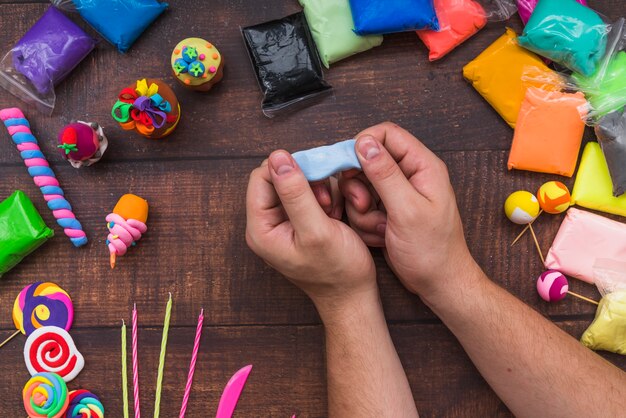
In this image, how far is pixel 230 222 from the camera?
1.11 meters

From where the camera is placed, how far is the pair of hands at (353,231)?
0.84 metres

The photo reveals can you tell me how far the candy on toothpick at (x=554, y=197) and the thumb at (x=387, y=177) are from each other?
332mm

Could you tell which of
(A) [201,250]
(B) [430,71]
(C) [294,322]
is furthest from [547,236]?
(A) [201,250]

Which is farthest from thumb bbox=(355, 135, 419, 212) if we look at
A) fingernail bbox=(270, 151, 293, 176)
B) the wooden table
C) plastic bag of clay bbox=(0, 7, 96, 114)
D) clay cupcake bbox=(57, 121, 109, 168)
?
plastic bag of clay bbox=(0, 7, 96, 114)

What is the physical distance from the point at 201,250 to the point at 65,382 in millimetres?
356

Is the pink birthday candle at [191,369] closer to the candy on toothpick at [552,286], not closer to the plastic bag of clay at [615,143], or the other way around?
the candy on toothpick at [552,286]

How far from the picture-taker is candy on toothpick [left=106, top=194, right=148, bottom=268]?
103 centimetres

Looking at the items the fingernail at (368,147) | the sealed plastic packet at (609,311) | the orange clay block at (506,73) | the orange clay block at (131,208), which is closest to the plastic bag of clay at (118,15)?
the orange clay block at (131,208)

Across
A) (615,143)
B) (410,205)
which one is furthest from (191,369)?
(615,143)

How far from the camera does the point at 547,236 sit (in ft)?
3.61

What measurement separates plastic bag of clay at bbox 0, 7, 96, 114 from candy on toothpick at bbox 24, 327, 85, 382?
0.44m

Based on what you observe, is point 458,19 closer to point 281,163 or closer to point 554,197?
point 554,197

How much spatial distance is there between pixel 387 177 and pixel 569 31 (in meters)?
0.49

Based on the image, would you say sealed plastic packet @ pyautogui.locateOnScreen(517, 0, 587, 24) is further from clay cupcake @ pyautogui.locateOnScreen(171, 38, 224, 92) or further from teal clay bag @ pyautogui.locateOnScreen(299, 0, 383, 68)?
clay cupcake @ pyautogui.locateOnScreen(171, 38, 224, 92)
